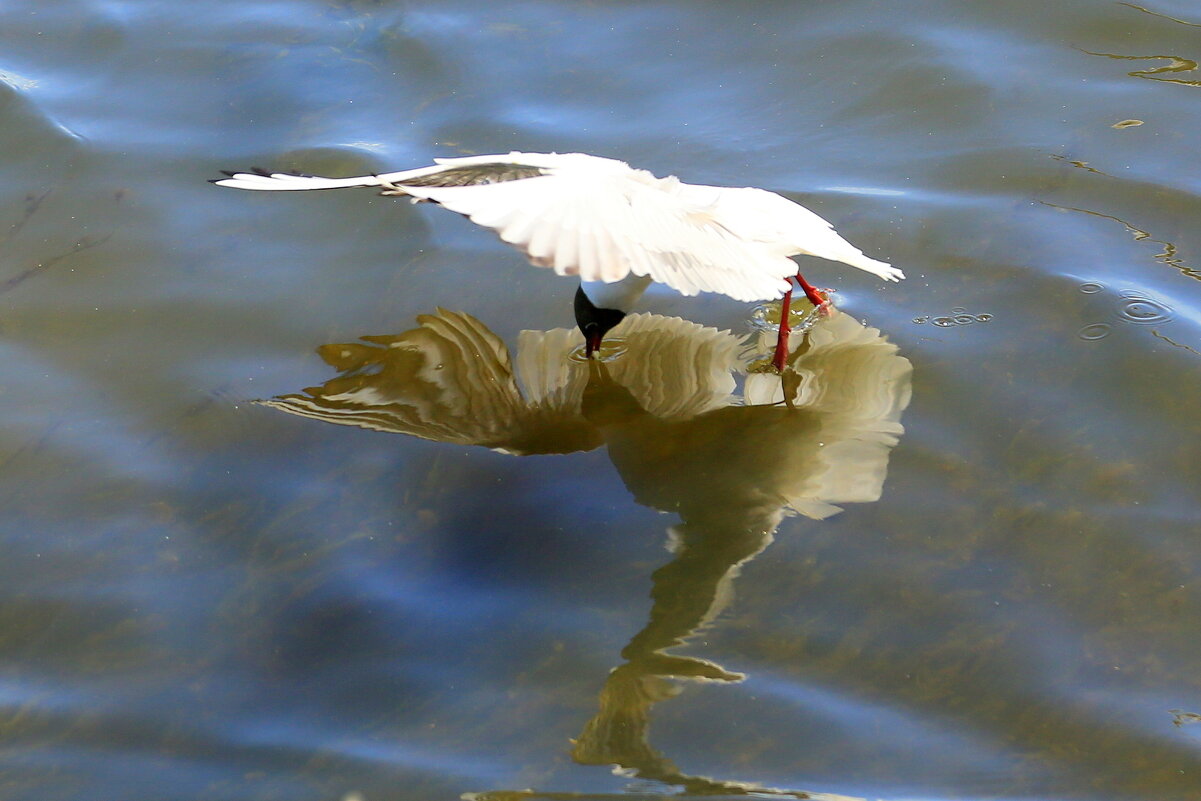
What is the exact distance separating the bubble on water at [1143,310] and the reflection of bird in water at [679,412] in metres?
0.76

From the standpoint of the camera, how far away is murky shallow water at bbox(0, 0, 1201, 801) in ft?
9.04

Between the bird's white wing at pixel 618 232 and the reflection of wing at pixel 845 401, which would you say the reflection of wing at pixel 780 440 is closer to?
the reflection of wing at pixel 845 401

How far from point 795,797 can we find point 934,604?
0.74m

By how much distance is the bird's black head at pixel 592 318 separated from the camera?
383cm

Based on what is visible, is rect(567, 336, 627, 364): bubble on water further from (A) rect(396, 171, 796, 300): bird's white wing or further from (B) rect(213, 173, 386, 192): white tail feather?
(B) rect(213, 173, 386, 192): white tail feather

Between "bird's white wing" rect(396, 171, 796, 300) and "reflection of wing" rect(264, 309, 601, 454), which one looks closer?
"bird's white wing" rect(396, 171, 796, 300)

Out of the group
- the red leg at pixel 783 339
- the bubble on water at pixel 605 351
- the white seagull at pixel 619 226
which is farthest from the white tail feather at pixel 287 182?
the red leg at pixel 783 339

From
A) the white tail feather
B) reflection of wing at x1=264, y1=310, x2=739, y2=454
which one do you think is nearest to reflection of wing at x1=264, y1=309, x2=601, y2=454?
reflection of wing at x1=264, y1=310, x2=739, y2=454

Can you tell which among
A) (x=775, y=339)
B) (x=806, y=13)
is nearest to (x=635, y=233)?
(x=775, y=339)

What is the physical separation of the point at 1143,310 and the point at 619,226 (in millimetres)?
1894

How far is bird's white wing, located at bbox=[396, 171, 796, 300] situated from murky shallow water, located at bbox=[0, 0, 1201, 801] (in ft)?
1.99

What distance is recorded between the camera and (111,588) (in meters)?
3.17

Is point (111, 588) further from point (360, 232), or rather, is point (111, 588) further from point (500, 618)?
point (360, 232)

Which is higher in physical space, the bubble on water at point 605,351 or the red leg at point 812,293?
the red leg at point 812,293
